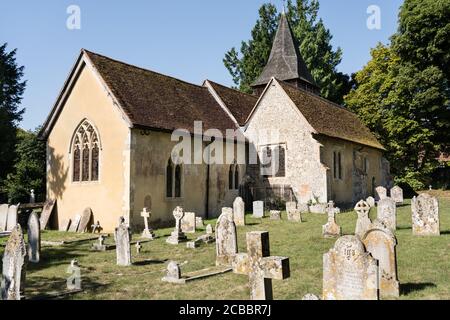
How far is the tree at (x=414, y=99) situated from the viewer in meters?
34.3

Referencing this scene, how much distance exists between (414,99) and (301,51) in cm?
1651

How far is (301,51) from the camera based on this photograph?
47.8 metres

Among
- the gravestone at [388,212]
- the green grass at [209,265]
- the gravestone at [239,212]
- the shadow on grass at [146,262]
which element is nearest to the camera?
the green grass at [209,265]

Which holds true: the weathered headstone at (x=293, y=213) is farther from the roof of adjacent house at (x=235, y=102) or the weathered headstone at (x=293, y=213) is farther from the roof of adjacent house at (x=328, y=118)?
the roof of adjacent house at (x=235, y=102)

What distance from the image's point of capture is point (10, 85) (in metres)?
40.0

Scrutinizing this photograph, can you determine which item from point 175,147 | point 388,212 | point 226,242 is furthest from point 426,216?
point 175,147

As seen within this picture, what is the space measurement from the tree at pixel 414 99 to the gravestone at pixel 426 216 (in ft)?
77.8

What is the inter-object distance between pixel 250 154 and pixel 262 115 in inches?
109

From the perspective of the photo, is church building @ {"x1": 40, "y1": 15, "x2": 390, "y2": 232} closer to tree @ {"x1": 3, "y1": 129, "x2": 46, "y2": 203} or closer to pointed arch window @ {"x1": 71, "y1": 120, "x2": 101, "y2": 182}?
pointed arch window @ {"x1": 71, "y1": 120, "x2": 101, "y2": 182}

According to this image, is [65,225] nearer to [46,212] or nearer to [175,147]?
[46,212]

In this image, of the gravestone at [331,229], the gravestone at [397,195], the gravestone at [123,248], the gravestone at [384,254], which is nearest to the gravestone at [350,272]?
the gravestone at [384,254]

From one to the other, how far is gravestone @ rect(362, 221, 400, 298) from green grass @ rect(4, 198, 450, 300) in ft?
0.99

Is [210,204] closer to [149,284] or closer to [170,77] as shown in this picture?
[170,77]

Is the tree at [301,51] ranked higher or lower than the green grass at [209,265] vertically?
higher
